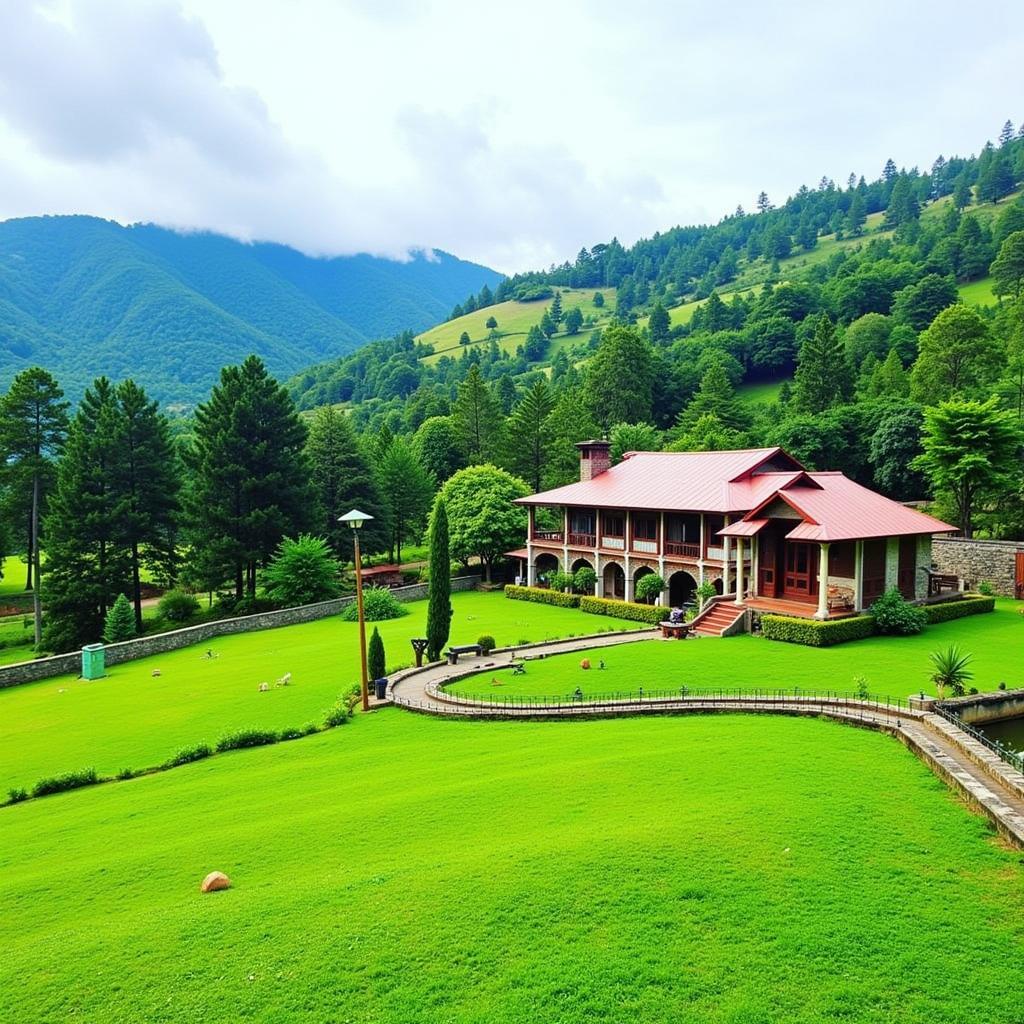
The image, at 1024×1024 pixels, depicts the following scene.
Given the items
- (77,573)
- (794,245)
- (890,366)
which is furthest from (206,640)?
(794,245)

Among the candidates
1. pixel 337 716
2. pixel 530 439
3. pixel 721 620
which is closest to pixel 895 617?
pixel 721 620

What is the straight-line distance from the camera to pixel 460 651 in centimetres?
2806

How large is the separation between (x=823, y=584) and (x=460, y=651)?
13.4 m

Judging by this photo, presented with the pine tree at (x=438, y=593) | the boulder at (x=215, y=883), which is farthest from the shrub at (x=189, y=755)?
the pine tree at (x=438, y=593)

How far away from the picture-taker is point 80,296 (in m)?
194

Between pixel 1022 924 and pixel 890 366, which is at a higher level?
pixel 890 366

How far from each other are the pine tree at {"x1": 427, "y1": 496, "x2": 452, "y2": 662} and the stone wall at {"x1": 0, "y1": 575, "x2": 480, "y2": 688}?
645 inches

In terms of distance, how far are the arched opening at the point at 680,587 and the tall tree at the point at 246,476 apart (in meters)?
23.2

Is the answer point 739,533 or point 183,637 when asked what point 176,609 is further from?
point 739,533

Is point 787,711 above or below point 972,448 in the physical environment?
below

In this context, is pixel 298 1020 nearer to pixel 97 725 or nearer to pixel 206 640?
pixel 97 725

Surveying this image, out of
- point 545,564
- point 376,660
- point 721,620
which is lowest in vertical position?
point 376,660

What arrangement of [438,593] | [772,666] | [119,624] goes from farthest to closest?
1. [119,624]
2. [438,593]
3. [772,666]

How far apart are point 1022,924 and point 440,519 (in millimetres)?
21830
